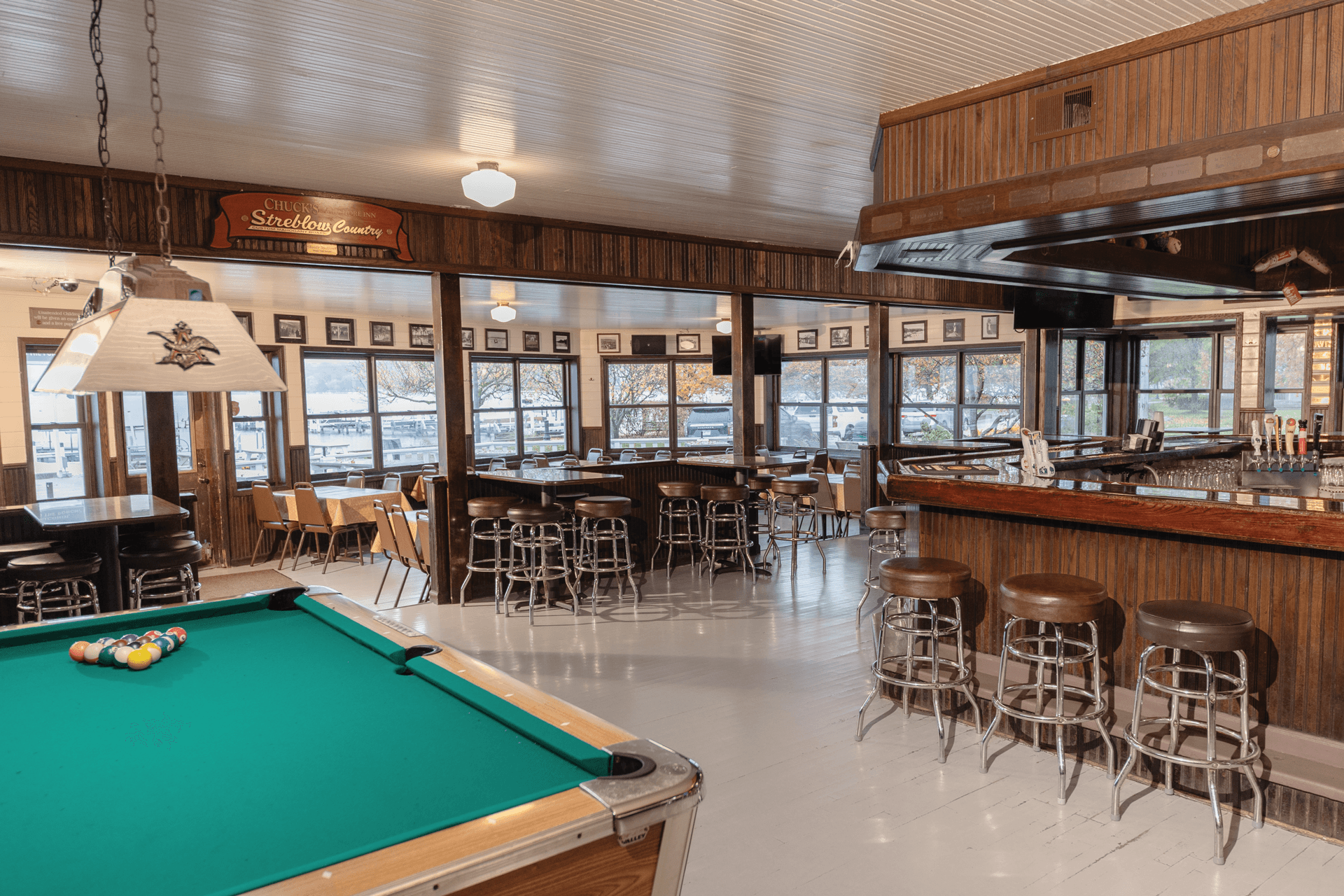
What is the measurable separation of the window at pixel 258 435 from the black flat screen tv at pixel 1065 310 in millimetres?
8097

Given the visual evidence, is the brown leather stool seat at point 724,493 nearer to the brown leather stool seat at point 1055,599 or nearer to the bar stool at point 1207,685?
the brown leather stool seat at point 1055,599

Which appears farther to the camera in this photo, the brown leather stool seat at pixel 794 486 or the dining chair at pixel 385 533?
the dining chair at pixel 385 533

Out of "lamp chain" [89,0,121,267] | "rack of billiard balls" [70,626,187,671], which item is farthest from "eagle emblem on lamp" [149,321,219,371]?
"rack of billiard balls" [70,626,187,671]

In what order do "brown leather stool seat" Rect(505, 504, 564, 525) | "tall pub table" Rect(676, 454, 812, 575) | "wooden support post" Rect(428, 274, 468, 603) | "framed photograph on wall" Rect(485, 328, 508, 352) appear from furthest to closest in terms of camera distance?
"framed photograph on wall" Rect(485, 328, 508, 352)
"tall pub table" Rect(676, 454, 812, 575)
"wooden support post" Rect(428, 274, 468, 603)
"brown leather stool seat" Rect(505, 504, 564, 525)

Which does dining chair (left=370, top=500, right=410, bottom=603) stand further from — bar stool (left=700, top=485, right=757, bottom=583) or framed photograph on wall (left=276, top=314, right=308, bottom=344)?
framed photograph on wall (left=276, top=314, right=308, bottom=344)

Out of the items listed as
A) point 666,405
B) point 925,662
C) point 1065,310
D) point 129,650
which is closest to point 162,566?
point 129,650

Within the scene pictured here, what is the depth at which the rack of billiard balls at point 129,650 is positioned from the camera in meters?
2.14

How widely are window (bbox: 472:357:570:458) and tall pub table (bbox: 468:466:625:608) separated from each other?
186 inches

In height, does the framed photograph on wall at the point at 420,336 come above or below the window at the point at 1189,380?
above

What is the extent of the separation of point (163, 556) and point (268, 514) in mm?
3973

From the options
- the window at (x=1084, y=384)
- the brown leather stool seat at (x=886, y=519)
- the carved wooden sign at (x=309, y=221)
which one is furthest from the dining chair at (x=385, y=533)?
the window at (x=1084, y=384)

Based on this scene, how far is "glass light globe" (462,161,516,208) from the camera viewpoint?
4527 millimetres

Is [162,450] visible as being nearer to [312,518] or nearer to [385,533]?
[385,533]

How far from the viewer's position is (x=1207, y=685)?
2.96m
